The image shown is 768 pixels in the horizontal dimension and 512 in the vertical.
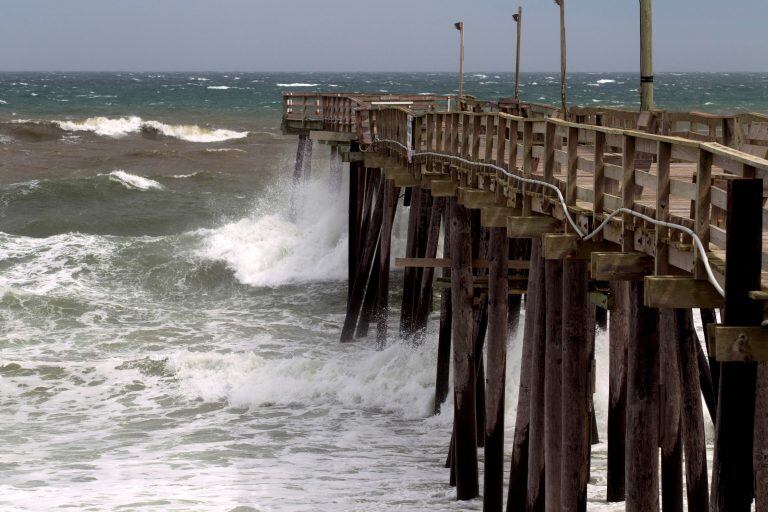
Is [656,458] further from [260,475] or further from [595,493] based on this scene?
[260,475]

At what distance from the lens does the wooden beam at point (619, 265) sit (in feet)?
25.6

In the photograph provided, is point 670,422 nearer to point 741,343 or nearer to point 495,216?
point 495,216


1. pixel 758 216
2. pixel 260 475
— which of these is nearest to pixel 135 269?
pixel 260 475

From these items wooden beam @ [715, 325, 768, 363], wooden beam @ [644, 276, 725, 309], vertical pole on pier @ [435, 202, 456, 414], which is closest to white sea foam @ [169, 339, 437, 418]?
vertical pole on pier @ [435, 202, 456, 414]

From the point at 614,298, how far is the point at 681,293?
14.7ft

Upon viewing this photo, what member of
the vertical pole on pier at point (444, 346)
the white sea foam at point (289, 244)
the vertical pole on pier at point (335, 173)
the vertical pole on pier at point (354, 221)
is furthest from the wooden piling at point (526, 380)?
the vertical pole on pier at point (335, 173)

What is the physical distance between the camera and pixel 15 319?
23250 mm

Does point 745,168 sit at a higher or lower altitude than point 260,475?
higher

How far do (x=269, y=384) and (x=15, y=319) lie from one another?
7.93 m

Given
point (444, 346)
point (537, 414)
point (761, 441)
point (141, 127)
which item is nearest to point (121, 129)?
point (141, 127)

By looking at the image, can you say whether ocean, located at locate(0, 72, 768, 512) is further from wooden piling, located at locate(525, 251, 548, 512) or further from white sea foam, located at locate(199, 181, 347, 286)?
wooden piling, located at locate(525, 251, 548, 512)

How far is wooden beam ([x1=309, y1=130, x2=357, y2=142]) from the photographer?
24.2 metres

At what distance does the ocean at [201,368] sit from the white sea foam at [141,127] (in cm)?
3030

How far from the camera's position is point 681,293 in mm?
6754
